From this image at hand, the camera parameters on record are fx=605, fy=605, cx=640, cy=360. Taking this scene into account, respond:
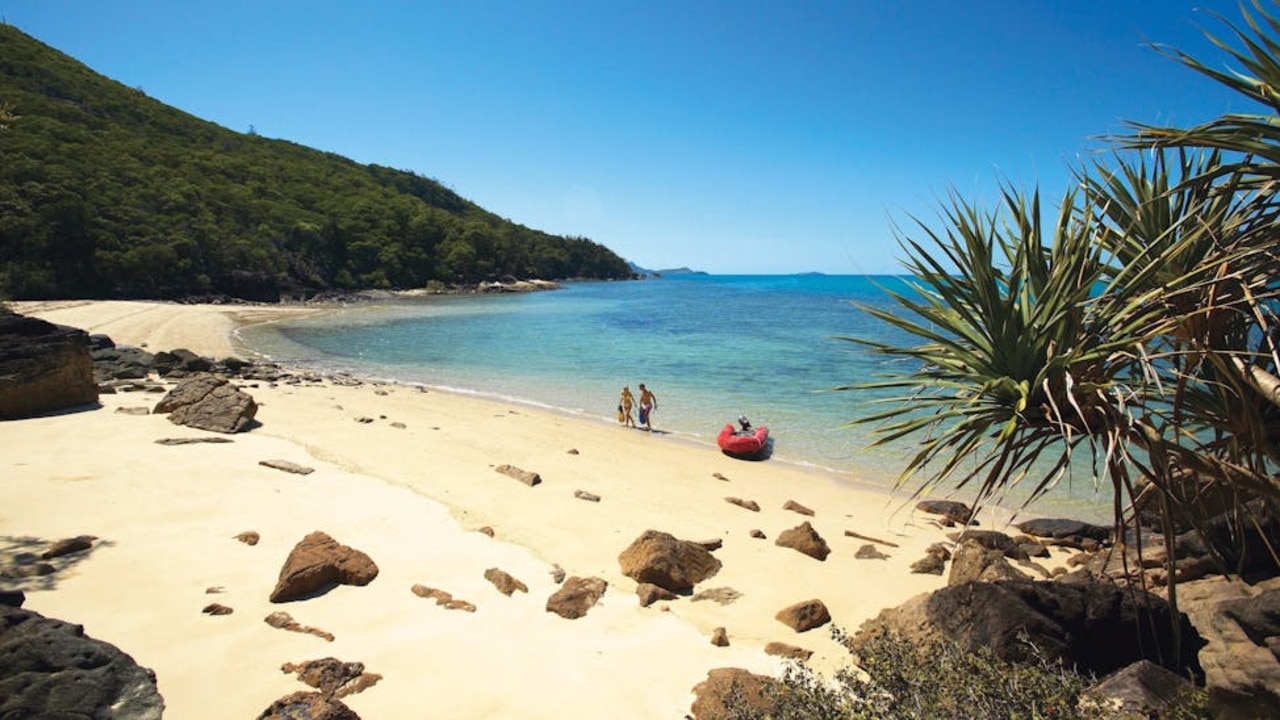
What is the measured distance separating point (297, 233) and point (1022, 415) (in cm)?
→ 8730

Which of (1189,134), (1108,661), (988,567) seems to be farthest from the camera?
(988,567)

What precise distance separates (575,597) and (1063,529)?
809 cm

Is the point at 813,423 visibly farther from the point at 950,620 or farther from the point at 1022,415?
the point at 1022,415

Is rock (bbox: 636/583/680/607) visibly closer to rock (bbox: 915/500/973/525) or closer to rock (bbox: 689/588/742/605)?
rock (bbox: 689/588/742/605)

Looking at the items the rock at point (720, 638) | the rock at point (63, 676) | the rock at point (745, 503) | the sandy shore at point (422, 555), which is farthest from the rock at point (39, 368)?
the rock at point (720, 638)

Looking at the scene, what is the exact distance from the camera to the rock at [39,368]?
1085 centimetres

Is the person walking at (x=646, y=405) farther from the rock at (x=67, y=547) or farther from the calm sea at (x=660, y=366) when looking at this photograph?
the rock at (x=67, y=547)

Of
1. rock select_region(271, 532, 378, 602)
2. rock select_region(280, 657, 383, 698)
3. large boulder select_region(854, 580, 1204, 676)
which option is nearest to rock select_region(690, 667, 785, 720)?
large boulder select_region(854, 580, 1204, 676)

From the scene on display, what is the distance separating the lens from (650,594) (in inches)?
241

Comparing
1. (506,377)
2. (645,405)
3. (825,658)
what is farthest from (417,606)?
(506,377)

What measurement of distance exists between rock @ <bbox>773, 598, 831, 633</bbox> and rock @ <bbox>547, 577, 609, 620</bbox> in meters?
1.82

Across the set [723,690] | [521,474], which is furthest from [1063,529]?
[521,474]

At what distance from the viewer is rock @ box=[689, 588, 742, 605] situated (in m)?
6.36

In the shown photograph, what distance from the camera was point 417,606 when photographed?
18.0 ft
